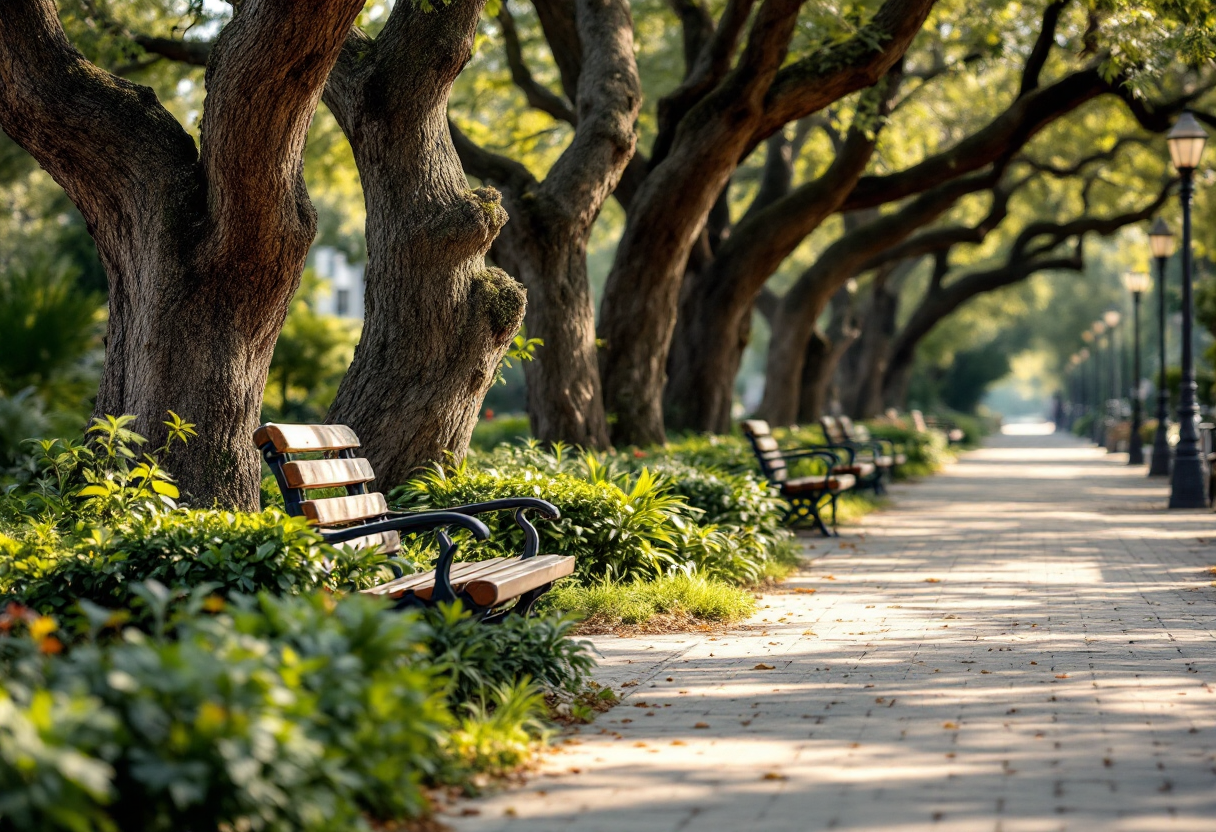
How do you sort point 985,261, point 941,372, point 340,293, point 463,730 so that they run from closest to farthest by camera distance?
1. point 463,730
2. point 985,261
3. point 941,372
4. point 340,293

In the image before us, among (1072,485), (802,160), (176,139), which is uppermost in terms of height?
(802,160)

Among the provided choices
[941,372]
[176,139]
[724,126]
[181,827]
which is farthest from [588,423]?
[941,372]

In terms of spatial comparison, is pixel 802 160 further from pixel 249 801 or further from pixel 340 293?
pixel 340 293

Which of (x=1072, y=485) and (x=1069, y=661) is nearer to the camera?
(x=1069, y=661)

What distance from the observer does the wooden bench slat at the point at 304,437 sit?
6047 mm

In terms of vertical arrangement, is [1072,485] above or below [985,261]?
below

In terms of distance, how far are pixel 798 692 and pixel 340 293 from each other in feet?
270

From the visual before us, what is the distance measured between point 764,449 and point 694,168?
294 centimetres

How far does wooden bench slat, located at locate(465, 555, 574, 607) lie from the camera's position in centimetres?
538

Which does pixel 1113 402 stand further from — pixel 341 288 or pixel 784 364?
pixel 341 288

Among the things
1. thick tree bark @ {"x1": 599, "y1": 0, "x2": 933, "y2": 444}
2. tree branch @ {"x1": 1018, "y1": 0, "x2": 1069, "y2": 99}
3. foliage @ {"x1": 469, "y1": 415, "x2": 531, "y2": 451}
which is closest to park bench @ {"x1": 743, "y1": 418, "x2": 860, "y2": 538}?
thick tree bark @ {"x1": 599, "y1": 0, "x2": 933, "y2": 444}

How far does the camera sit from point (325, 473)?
20.8ft

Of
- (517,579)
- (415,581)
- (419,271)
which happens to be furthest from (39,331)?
(517,579)

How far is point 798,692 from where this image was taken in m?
5.94
